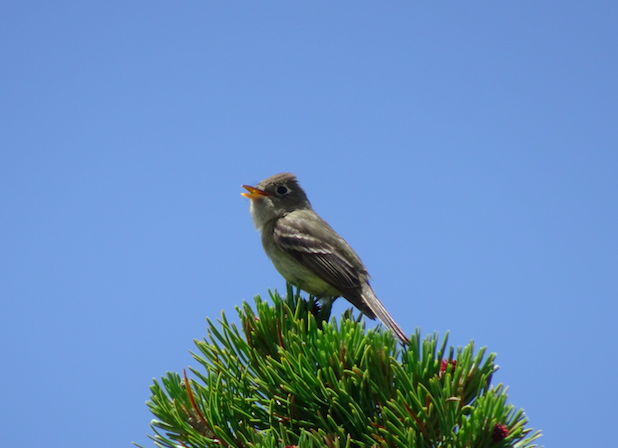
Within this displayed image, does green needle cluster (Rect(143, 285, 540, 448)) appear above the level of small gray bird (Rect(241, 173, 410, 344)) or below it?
below

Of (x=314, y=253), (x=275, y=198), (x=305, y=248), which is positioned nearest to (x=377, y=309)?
(x=314, y=253)

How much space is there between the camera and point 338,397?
A: 9.34ft

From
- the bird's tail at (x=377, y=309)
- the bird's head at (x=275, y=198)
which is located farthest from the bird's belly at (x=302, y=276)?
the bird's head at (x=275, y=198)

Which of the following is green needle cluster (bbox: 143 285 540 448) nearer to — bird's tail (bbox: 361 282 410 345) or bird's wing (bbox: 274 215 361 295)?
bird's tail (bbox: 361 282 410 345)

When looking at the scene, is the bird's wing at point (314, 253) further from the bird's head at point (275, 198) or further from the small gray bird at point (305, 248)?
the bird's head at point (275, 198)

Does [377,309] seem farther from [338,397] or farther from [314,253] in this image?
[338,397]

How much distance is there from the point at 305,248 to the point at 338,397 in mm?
3584

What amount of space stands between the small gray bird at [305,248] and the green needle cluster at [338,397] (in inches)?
77.4

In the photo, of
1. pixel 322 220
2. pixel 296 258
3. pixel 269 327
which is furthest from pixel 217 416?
pixel 322 220

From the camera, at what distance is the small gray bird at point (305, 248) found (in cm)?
585

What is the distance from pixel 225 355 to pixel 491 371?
1.49 meters

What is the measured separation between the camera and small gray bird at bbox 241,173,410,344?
230 inches

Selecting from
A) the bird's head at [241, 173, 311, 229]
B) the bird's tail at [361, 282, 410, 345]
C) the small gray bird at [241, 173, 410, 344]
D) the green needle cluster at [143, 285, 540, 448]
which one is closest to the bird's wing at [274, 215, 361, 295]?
the small gray bird at [241, 173, 410, 344]

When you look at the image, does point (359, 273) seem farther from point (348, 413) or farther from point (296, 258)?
point (348, 413)
